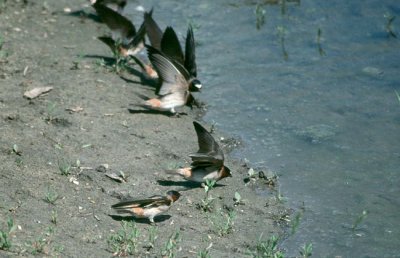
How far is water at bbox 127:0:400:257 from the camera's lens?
6281 millimetres

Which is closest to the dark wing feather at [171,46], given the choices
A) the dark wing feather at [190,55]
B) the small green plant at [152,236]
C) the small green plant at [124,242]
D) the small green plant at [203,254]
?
the dark wing feather at [190,55]

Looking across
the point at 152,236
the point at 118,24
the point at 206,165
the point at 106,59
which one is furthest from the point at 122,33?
the point at 152,236

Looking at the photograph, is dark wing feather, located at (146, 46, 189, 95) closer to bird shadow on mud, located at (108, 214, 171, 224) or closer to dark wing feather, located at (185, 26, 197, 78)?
dark wing feather, located at (185, 26, 197, 78)

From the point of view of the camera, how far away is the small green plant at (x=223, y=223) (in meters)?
5.82

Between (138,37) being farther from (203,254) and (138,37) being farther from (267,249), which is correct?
(203,254)

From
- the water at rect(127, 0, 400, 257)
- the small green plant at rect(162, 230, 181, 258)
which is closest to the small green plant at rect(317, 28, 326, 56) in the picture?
the water at rect(127, 0, 400, 257)

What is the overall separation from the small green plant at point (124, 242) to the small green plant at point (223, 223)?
721 millimetres

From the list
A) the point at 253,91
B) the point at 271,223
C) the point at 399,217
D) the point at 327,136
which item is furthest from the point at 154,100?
the point at 399,217

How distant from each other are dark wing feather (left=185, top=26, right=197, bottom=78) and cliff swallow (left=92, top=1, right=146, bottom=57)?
32.8 inches

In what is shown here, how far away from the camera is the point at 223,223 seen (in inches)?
235

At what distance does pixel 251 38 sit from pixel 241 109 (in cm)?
191

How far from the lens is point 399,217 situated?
20.4 ft

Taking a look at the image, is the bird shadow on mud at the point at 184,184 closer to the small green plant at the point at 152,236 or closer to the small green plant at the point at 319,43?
the small green plant at the point at 152,236

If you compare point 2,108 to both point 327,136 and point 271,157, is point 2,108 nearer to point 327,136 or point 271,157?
point 271,157
